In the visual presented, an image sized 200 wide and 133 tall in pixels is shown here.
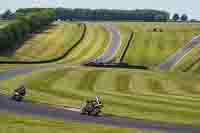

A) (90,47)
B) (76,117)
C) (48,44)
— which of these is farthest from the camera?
(48,44)

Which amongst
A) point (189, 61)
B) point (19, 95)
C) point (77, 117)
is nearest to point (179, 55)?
point (189, 61)

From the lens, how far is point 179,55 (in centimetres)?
13325

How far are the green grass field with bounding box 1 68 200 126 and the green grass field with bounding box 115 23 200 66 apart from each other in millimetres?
35072

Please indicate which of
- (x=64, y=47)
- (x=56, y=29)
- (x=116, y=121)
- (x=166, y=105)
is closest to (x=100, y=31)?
(x=56, y=29)

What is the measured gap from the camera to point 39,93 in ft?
207

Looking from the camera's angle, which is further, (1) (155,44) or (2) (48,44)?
(2) (48,44)

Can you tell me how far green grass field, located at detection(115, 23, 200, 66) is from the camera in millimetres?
133125

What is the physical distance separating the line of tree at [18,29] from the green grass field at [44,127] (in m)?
98.5

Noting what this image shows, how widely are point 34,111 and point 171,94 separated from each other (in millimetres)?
24940

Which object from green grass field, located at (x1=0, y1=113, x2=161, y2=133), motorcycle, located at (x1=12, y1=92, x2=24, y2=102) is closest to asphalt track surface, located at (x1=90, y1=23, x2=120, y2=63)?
motorcycle, located at (x1=12, y1=92, x2=24, y2=102)

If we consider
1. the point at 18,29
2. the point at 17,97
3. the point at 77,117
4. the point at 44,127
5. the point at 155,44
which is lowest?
the point at 155,44

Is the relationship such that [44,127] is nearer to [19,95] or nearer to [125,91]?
[19,95]

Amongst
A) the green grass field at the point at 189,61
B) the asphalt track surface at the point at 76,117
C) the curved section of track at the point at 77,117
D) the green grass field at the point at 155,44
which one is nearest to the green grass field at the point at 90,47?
the green grass field at the point at 155,44

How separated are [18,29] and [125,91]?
299 ft
